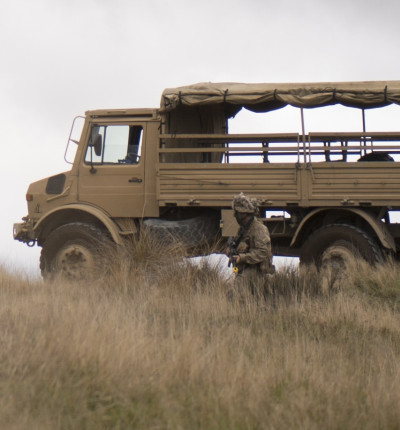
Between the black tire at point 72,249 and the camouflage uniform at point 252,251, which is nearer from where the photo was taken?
the camouflage uniform at point 252,251

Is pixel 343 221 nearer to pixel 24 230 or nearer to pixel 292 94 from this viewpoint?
pixel 292 94

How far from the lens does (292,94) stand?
1400 centimetres

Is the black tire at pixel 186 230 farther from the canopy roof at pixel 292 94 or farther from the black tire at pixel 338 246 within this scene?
the canopy roof at pixel 292 94

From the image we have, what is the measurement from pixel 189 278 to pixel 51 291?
1.98m

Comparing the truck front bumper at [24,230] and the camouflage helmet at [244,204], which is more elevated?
the truck front bumper at [24,230]

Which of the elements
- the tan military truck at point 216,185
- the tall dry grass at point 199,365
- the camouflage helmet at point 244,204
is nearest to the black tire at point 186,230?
the tan military truck at point 216,185

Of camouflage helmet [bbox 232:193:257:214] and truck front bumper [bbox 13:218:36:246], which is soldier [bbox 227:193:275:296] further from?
truck front bumper [bbox 13:218:36:246]

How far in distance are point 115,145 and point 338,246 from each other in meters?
3.69

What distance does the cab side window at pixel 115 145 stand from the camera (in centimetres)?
1438

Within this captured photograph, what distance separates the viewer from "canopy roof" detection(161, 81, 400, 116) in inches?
545

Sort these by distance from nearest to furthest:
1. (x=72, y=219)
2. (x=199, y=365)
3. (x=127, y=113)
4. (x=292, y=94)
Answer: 1. (x=199, y=365)
2. (x=292, y=94)
3. (x=127, y=113)
4. (x=72, y=219)

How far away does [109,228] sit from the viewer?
1415cm

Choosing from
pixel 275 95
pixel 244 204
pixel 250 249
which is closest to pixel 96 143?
pixel 275 95

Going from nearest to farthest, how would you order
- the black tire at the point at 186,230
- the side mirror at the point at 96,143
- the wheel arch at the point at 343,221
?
1. the wheel arch at the point at 343,221
2. the black tire at the point at 186,230
3. the side mirror at the point at 96,143
